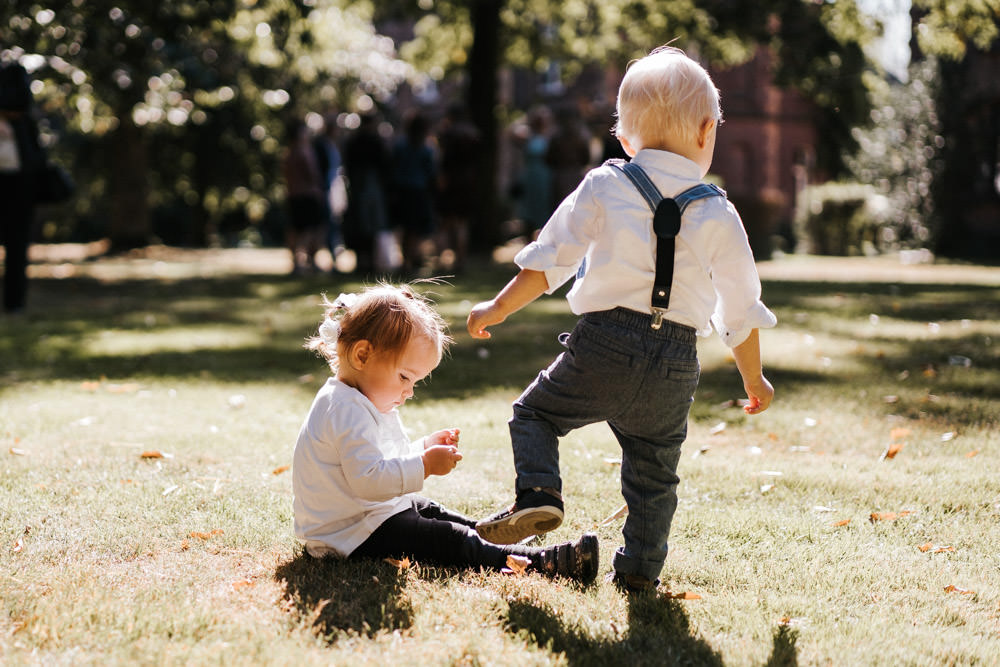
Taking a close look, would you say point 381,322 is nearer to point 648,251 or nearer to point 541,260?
point 541,260

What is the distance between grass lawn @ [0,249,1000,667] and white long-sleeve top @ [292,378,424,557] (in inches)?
5.2

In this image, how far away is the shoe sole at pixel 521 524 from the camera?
2.82 metres

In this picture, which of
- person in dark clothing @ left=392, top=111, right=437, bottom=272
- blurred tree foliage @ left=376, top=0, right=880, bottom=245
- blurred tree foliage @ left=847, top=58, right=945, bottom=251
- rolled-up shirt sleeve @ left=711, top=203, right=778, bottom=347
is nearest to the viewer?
rolled-up shirt sleeve @ left=711, top=203, right=778, bottom=347

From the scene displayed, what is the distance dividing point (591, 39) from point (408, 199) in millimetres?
10457

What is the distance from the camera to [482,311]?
9.47 ft

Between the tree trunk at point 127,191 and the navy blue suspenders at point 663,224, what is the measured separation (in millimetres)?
19177

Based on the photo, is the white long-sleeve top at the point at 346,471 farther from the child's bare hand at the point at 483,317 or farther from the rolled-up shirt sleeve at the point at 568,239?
the rolled-up shirt sleeve at the point at 568,239

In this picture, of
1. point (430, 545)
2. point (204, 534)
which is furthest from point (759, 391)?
point (204, 534)

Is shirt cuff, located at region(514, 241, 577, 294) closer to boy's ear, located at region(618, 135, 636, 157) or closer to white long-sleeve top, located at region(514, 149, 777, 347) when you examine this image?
white long-sleeve top, located at region(514, 149, 777, 347)

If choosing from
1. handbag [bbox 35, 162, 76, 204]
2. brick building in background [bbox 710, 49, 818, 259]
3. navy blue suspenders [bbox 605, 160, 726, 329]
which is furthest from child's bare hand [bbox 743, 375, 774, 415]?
brick building in background [bbox 710, 49, 818, 259]

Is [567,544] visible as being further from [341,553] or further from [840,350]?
[840,350]

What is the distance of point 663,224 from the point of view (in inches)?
109

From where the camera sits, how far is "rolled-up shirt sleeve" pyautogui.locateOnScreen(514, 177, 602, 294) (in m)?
2.85

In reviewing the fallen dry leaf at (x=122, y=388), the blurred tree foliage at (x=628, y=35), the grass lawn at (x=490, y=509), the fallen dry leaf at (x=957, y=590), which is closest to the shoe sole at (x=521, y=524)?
the grass lawn at (x=490, y=509)
